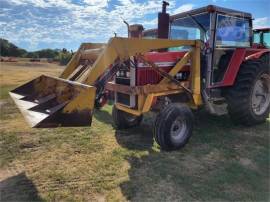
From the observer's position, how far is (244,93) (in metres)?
5.85

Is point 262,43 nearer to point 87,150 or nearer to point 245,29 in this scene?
point 245,29

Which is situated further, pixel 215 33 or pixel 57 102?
pixel 215 33

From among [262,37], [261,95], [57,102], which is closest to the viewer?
[57,102]

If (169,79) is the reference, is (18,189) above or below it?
below

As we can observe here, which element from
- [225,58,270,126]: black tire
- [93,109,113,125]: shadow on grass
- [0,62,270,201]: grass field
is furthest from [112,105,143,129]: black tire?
[225,58,270,126]: black tire

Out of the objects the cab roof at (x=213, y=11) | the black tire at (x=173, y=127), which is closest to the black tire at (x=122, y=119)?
the black tire at (x=173, y=127)

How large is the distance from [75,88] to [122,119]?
2010mm

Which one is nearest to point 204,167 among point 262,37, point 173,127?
point 173,127

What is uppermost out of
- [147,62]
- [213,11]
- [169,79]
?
[213,11]

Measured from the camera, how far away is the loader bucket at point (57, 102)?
3.80 m

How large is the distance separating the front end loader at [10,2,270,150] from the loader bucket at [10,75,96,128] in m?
0.01

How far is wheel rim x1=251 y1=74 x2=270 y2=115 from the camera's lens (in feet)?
21.2

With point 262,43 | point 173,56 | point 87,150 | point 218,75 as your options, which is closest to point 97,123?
point 87,150

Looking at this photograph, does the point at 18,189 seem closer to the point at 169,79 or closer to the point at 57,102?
the point at 57,102
